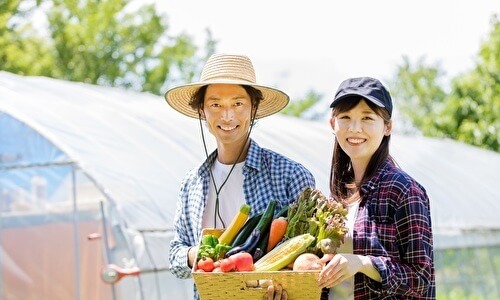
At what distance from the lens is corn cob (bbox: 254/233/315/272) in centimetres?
347

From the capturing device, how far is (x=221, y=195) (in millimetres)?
4168

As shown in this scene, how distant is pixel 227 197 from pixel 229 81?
488 mm

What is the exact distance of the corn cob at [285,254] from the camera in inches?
137

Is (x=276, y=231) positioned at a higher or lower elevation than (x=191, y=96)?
lower

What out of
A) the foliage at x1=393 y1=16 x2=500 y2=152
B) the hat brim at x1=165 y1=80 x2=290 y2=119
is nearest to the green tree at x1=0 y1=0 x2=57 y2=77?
the foliage at x1=393 y1=16 x2=500 y2=152

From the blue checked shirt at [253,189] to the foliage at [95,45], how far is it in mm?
16922

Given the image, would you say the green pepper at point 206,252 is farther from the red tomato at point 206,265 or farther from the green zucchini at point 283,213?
the green zucchini at point 283,213

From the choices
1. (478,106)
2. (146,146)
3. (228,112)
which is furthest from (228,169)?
(478,106)

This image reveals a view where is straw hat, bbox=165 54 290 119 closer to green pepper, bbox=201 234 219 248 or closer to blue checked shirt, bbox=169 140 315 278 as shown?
blue checked shirt, bbox=169 140 315 278

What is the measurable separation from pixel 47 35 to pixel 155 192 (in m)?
15.3

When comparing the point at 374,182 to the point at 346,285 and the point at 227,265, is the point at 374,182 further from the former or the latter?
the point at 227,265

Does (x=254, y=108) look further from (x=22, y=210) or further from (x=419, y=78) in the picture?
(x=419, y=78)

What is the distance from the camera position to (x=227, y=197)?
13.6 ft

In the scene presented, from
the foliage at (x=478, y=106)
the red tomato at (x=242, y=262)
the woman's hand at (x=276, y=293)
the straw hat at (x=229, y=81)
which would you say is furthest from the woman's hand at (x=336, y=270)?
the foliage at (x=478, y=106)
